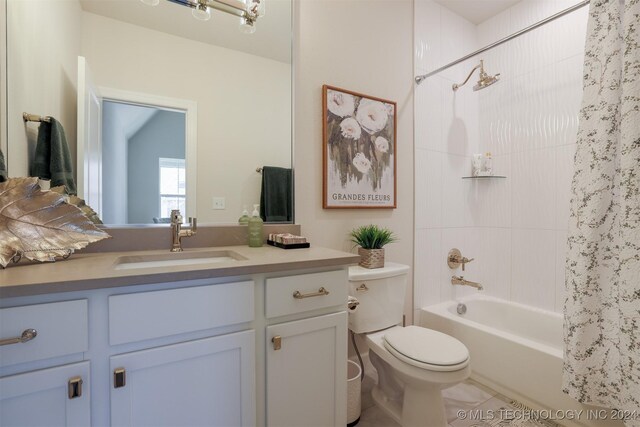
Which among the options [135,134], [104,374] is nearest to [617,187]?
[104,374]

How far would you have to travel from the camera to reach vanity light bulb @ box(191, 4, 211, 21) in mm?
1378

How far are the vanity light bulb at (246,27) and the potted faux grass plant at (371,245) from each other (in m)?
Result: 1.20

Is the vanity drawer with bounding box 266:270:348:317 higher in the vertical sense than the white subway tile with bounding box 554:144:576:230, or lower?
lower

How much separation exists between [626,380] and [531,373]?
21.0 inches

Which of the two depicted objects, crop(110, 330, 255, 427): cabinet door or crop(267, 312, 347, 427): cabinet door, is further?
crop(267, 312, 347, 427): cabinet door

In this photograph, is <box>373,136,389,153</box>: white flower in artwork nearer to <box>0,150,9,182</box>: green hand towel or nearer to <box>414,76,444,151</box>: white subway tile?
<box>414,76,444,151</box>: white subway tile

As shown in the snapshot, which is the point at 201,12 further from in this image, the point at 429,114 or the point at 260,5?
the point at 429,114

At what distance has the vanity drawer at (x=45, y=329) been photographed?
678mm

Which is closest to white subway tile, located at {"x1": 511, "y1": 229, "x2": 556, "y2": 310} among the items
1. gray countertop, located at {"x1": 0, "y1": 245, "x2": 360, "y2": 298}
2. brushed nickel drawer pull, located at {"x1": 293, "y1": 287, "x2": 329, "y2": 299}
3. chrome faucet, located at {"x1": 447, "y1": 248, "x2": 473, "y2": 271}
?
chrome faucet, located at {"x1": 447, "y1": 248, "x2": 473, "y2": 271}

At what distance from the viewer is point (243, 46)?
1526 mm

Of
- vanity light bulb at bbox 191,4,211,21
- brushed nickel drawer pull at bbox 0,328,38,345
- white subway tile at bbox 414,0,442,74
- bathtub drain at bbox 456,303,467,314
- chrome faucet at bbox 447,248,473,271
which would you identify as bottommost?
bathtub drain at bbox 456,303,467,314

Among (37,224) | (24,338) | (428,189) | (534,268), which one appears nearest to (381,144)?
(428,189)

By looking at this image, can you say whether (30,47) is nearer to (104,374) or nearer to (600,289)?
(104,374)

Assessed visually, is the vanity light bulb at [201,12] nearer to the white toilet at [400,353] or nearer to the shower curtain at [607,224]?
the white toilet at [400,353]
